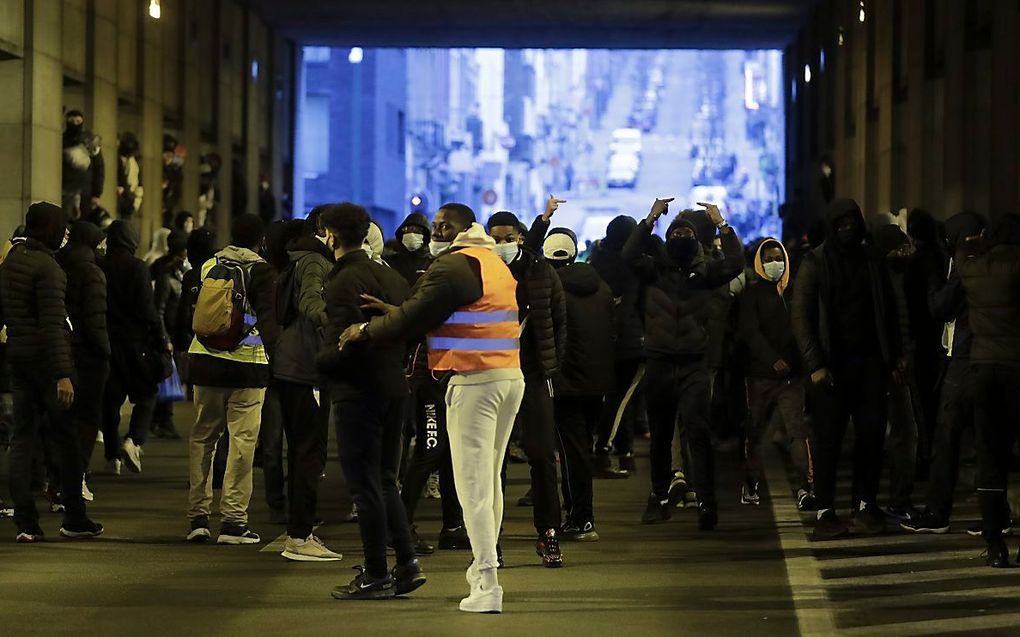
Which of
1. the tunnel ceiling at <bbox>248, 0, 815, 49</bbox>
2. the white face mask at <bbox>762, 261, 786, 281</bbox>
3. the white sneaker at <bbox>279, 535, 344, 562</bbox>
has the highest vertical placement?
the tunnel ceiling at <bbox>248, 0, 815, 49</bbox>

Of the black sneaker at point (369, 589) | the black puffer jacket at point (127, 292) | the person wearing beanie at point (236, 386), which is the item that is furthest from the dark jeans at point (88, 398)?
the black sneaker at point (369, 589)

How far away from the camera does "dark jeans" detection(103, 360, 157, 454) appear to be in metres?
15.8

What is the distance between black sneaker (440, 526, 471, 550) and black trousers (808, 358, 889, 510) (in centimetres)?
233

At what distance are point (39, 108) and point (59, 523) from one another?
361 inches

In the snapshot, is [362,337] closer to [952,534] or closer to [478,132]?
[952,534]

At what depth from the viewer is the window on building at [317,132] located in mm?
70625

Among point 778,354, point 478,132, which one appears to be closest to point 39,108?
point 778,354

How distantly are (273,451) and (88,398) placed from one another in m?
1.31

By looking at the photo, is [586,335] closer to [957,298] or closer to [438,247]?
[957,298]

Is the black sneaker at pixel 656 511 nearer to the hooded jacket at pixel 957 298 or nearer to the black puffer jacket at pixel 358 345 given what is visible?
the hooded jacket at pixel 957 298

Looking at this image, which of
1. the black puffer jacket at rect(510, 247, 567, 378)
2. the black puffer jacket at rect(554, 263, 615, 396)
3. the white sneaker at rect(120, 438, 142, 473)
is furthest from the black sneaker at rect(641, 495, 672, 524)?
the white sneaker at rect(120, 438, 142, 473)

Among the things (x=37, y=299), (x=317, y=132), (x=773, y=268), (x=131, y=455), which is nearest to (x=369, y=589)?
(x=37, y=299)

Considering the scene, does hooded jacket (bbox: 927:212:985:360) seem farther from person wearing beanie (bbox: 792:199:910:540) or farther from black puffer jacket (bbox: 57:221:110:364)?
black puffer jacket (bbox: 57:221:110:364)

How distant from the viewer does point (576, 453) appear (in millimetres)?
12133
